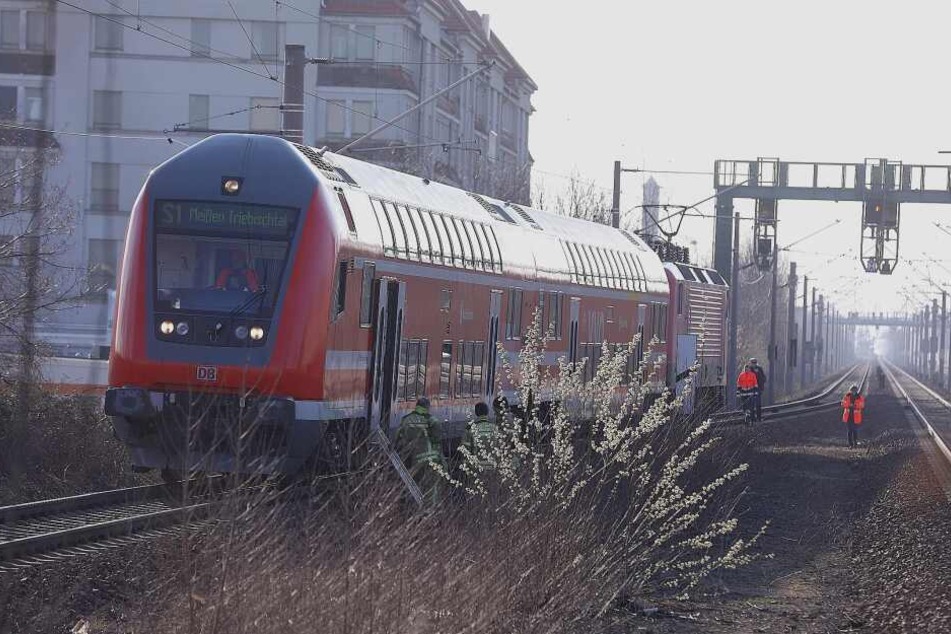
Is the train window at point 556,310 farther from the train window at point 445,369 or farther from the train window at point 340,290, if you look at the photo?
the train window at point 340,290

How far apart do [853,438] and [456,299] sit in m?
18.6

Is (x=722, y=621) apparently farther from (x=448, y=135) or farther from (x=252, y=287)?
(x=448, y=135)

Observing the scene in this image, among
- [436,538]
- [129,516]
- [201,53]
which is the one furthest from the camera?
[201,53]

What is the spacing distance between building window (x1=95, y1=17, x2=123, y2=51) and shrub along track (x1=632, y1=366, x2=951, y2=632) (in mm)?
33087

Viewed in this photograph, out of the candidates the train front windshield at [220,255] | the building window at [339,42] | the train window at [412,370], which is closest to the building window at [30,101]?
the building window at [339,42]

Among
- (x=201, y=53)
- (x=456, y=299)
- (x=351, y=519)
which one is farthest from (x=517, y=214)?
(x=201, y=53)

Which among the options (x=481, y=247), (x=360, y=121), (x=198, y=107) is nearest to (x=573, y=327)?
(x=481, y=247)

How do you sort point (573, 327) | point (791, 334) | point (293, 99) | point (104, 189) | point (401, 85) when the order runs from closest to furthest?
1. point (573, 327)
2. point (293, 99)
3. point (401, 85)
4. point (104, 189)
5. point (791, 334)

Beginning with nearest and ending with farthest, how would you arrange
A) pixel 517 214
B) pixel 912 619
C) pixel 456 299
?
pixel 912 619, pixel 456 299, pixel 517 214

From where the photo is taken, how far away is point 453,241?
65.7 feet

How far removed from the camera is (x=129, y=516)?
47.4 ft

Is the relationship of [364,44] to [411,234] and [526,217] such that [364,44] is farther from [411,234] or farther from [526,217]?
[411,234]

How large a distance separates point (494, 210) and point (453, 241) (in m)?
3.46

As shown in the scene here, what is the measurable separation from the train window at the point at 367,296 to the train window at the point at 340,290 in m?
0.61
